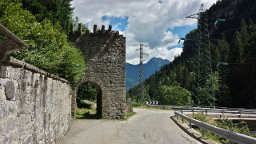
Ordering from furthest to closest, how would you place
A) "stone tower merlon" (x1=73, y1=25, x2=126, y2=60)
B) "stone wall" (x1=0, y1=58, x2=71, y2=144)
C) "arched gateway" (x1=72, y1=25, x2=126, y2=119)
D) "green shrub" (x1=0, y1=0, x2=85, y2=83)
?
"stone tower merlon" (x1=73, y1=25, x2=126, y2=60)
"arched gateway" (x1=72, y1=25, x2=126, y2=119)
"green shrub" (x1=0, y1=0, x2=85, y2=83)
"stone wall" (x1=0, y1=58, x2=71, y2=144)

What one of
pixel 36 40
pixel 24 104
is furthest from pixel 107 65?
pixel 24 104

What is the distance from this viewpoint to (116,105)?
1800 centimetres

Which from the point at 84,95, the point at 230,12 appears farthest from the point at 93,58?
the point at 230,12

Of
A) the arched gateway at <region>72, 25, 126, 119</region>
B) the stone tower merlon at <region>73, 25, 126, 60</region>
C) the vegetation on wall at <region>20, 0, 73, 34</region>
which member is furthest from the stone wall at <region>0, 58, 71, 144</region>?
the stone tower merlon at <region>73, 25, 126, 60</region>

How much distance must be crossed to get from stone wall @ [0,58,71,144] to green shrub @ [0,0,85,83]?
4.83ft

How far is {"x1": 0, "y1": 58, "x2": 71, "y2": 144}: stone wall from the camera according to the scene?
3666 mm

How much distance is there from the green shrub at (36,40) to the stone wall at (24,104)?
4.83 ft

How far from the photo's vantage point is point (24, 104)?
4637 mm

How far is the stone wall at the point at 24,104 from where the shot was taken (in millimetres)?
3666

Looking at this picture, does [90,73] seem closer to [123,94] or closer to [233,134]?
[123,94]

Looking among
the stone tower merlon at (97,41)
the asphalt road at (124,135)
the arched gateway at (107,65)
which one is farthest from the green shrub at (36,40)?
the stone tower merlon at (97,41)

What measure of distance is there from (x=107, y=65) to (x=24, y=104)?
1362 cm

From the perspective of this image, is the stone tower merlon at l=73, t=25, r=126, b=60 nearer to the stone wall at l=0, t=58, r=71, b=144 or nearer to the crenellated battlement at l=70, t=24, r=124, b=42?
the crenellated battlement at l=70, t=24, r=124, b=42

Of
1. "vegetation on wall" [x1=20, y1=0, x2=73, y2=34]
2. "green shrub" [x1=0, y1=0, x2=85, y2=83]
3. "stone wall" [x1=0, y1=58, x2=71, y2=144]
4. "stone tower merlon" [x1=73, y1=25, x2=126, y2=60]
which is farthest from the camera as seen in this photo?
"stone tower merlon" [x1=73, y1=25, x2=126, y2=60]
